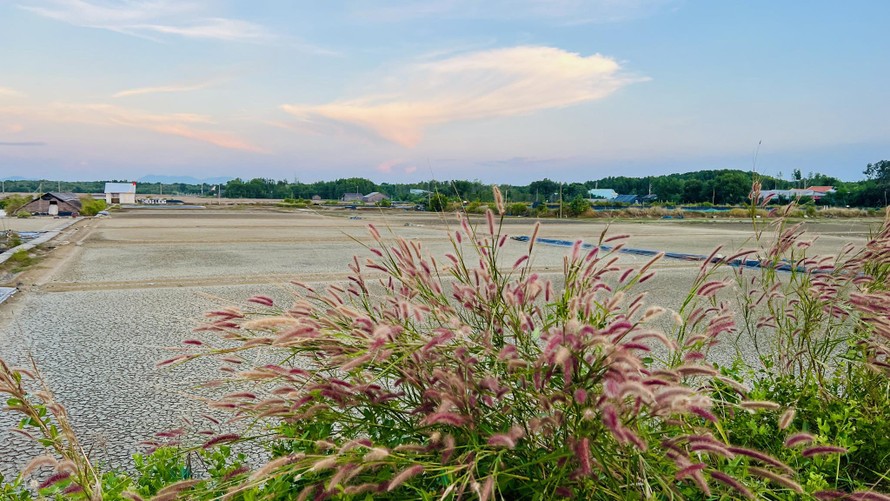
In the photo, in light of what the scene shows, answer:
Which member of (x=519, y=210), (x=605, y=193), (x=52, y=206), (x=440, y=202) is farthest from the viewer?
(x=605, y=193)

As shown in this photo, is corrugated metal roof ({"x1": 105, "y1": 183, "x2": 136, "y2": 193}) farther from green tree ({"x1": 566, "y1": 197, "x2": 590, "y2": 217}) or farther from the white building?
green tree ({"x1": 566, "y1": 197, "x2": 590, "y2": 217})

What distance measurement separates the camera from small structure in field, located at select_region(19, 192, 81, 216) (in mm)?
37906

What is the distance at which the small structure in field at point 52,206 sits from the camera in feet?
124

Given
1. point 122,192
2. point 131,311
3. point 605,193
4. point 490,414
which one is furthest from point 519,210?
point 605,193

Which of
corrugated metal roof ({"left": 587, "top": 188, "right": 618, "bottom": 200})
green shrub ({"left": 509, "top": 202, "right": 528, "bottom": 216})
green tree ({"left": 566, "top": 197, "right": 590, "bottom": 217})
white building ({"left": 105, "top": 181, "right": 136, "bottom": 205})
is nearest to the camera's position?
green tree ({"left": 566, "top": 197, "right": 590, "bottom": 217})

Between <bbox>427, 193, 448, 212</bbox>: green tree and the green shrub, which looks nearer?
<bbox>427, 193, 448, 212</bbox>: green tree

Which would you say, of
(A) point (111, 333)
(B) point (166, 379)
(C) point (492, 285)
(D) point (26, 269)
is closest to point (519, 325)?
(C) point (492, 285)

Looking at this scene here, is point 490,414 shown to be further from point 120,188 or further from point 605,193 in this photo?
point 605,193

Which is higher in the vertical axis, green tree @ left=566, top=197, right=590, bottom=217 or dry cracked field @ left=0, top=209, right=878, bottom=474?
green tree @ left=566, top=197, right=590, bottom=217

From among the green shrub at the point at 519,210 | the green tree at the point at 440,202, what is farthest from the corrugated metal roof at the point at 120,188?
the green tree at the point at 440,202

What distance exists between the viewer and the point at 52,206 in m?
38.1

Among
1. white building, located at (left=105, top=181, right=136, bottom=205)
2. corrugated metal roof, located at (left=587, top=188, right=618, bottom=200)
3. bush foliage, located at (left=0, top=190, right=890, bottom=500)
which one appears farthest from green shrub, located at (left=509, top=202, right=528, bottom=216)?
white building, located at (left=105, top=181, right=136, bottom=205)

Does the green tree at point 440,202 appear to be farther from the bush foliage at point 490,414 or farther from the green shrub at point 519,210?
the green shrub at point 519,210

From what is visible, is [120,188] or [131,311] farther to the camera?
[120,188]
